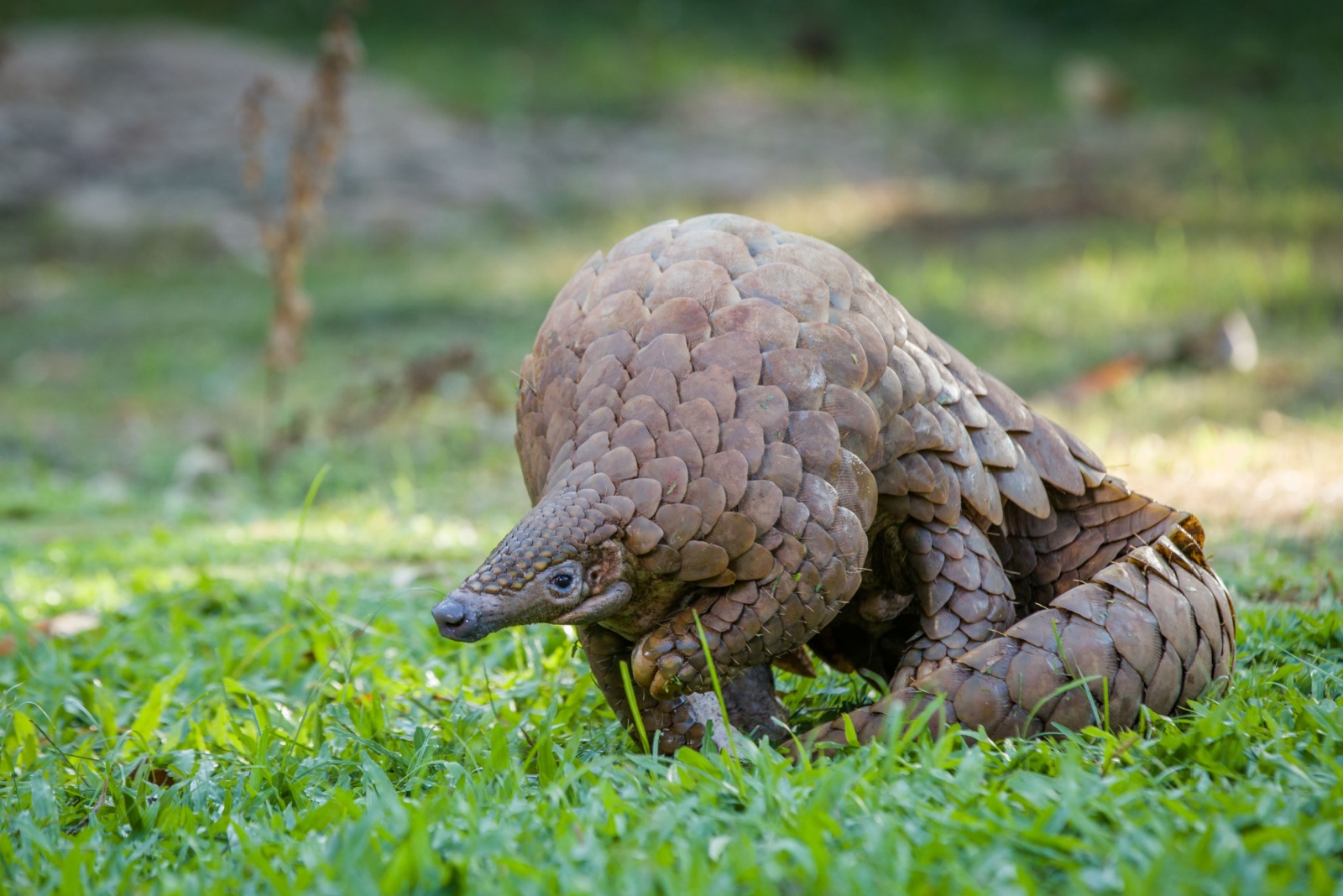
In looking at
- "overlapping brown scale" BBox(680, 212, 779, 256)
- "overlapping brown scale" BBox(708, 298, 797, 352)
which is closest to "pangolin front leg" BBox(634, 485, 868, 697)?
"overlapping brown scale" BBox(708, 298, 797, 352)

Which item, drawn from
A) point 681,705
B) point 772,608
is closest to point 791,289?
point 772,608

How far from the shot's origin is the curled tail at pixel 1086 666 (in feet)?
6.39

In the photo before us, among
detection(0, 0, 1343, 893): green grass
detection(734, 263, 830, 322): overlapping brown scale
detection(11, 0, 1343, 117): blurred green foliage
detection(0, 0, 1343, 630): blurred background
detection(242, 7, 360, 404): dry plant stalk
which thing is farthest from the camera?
detection(11, 0, 1343, 117): blurred green foliage

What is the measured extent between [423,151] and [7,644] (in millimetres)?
8564

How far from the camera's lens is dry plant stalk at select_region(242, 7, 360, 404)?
4.86m

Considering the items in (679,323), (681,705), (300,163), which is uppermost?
(300,163)

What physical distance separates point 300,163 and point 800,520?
Answer: 12.5 feet

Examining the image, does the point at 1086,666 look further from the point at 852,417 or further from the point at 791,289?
the point at 791,289

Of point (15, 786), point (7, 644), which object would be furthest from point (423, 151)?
point (15, 786)

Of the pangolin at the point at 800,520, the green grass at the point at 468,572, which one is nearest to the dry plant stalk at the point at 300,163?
the green grass at the point at 468,572

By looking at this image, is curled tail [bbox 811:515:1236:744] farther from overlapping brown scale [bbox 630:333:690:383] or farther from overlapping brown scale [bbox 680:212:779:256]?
overlapping brown scale [bbox 680:212:779:256]

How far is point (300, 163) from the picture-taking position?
16.6ft

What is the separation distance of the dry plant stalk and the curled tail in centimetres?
371

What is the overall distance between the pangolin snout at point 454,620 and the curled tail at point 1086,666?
1.82 ft
